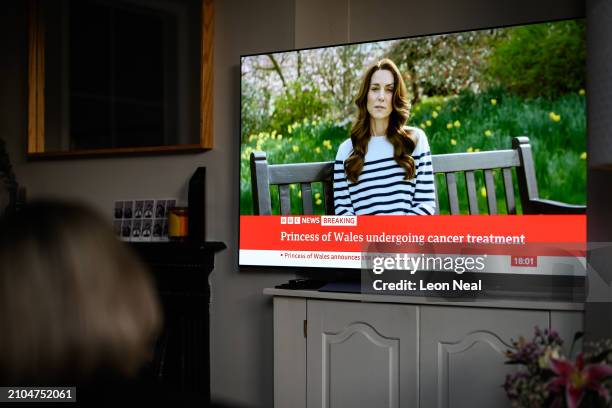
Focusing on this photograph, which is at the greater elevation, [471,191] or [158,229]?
[471,191]

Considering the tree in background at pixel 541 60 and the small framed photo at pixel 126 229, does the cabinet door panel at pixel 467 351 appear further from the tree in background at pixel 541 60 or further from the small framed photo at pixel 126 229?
the small framed photo at pixel 126 229

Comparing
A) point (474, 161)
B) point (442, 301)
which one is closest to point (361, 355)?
point (442, 301)

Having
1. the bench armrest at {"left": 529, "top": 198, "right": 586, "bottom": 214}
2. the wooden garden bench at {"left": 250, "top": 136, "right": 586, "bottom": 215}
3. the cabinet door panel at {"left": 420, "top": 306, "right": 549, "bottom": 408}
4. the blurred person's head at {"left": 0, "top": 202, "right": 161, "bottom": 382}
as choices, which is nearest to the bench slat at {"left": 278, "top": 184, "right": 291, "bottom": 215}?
the wooden garden bench at {"left": 250, "top": 136, "right": 586, "bottom": 215}

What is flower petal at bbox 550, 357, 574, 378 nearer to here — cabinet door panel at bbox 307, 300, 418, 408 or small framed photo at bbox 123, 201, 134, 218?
cabinet door panel at bbox 307, 300, 418, 408

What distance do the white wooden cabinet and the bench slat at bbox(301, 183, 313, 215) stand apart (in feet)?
1.20

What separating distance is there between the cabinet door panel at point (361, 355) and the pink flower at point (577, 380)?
984 millimetres

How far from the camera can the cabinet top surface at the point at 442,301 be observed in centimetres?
231

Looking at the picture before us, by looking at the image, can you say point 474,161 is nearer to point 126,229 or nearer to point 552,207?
point 552,207

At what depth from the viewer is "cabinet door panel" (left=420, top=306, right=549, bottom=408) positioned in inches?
92.3

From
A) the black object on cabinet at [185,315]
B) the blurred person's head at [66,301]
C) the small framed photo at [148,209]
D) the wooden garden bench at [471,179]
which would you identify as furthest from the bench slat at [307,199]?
the blurred person's head at [66,301]

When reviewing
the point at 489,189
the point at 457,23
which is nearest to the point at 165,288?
the point at 489,189

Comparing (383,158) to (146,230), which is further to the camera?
(146,230)

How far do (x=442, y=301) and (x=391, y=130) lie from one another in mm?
725

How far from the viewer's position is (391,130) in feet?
8.95
